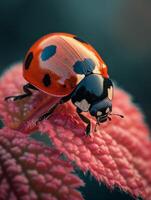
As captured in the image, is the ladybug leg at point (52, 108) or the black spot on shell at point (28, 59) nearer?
the ladybug leg at point (52, 108)

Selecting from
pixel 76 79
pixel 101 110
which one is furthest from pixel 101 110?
pixel 76 79

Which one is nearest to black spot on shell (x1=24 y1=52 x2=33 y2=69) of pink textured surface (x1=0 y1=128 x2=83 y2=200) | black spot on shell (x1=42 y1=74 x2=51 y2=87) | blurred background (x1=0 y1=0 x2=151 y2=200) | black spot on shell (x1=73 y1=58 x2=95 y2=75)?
black spot on shell (x1=42 y1=74 x2=51 y2=87)

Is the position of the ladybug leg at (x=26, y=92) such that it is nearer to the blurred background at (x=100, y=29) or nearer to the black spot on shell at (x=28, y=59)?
the black spot on shell at (x=28, y=59)

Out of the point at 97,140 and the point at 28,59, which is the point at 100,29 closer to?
the point at 28,59

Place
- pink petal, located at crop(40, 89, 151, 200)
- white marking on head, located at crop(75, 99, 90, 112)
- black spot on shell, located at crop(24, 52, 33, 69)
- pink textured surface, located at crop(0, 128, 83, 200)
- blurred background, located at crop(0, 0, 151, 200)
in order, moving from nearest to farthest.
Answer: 1. pink textured surface, located at crop(0, 128, 83, 200)
2. pink petal, located at crop(40, 89, 151, 200)
3. white marking on head, located at crop(75, 99, 90, 112)
4. black spot on shell, located at crop(24, 52, 33, 69)
5. blurred background, located at crop(0, 0, 151, 200)

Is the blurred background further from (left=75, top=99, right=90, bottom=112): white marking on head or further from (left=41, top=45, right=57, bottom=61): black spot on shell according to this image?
(left=75, top=99, right=90, bottom=112): white marking on head

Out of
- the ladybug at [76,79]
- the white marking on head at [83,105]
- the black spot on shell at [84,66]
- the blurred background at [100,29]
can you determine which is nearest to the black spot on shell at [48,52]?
the ladybug at [76,79]
